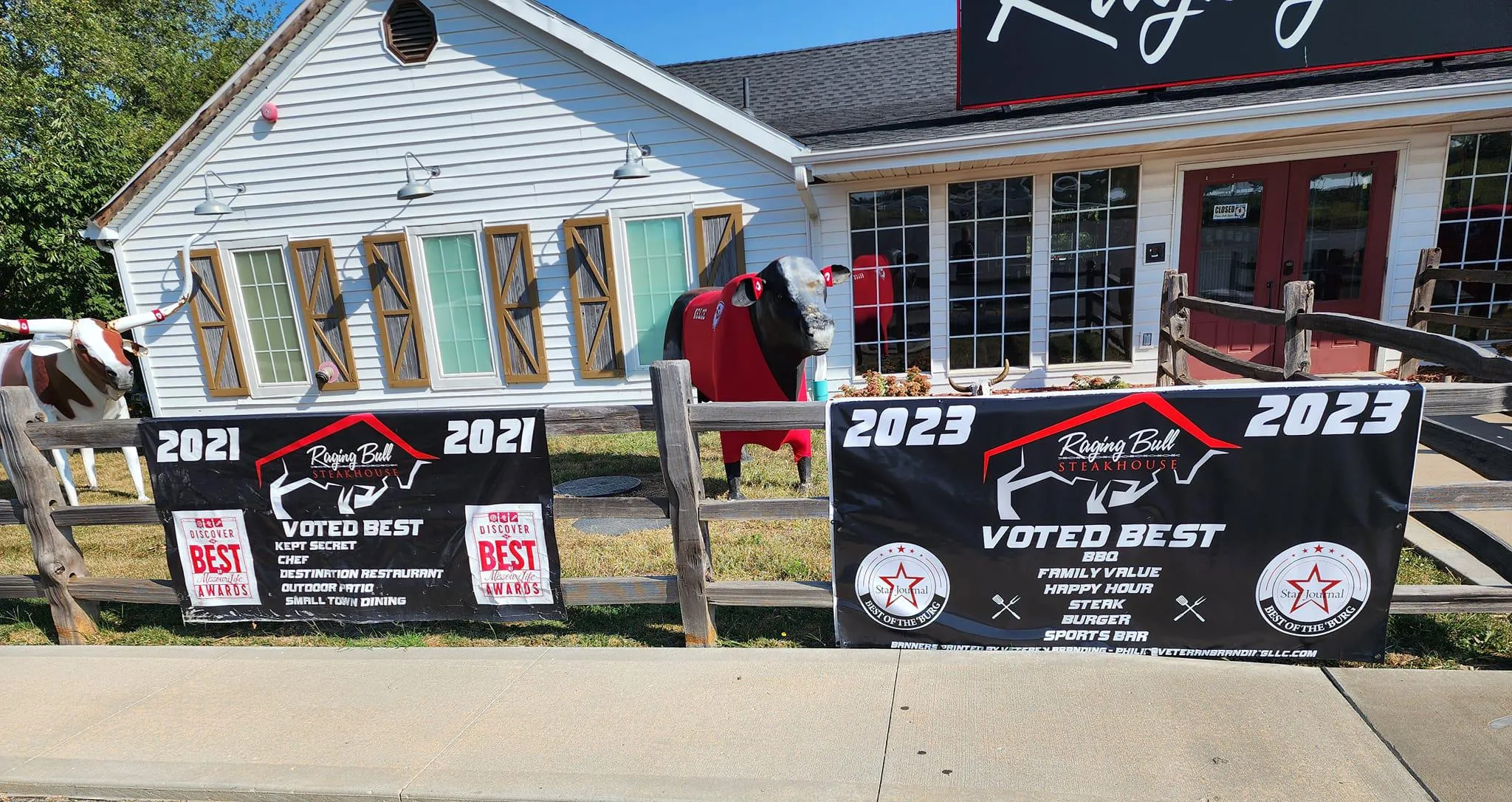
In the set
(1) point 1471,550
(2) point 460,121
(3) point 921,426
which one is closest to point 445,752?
(3) point 921,426

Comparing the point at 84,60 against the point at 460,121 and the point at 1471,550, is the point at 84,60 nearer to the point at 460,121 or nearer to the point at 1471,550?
the point at 460,121

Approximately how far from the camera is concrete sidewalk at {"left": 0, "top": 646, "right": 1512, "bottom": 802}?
8.38ft

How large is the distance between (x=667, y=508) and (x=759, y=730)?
1.11 m

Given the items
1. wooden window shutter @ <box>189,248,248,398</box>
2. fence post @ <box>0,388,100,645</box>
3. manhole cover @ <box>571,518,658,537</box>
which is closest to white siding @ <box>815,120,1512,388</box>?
manhole cover @ <box>571,518,658,537</box>

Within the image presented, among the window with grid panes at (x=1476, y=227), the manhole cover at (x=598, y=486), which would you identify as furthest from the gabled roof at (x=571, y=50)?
the window with grid panes at (x=1476, y=227)

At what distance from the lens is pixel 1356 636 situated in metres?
3.14

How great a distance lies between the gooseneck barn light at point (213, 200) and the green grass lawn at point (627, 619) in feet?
14.9

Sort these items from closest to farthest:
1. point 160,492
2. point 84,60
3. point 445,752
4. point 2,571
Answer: point 445,752 → point 160,492 → point 2,571 → point 84,60

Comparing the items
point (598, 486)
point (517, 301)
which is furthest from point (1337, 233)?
point (517, 301)

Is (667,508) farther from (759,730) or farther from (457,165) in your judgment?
(457,165)

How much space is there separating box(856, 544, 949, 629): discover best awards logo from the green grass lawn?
432 millimetres

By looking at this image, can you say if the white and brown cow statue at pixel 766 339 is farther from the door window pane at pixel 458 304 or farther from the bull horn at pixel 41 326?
the bull horn at pixel 41 326

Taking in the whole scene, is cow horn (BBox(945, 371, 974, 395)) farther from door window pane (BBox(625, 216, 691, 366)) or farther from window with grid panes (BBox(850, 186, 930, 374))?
door window pane (BBox(625, 216, 691, 366))

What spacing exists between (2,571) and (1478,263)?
13.8m
